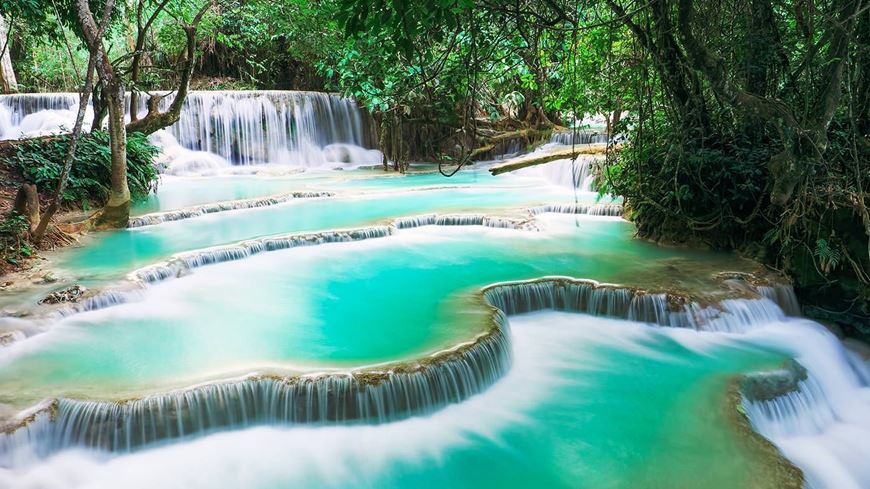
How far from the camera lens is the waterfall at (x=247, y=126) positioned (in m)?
14.7

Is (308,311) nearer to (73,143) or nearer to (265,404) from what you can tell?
(265,404)

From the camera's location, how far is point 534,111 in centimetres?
1802

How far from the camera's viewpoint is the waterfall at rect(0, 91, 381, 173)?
48.3 ft

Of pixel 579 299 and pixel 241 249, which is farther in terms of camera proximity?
pixel 241 249

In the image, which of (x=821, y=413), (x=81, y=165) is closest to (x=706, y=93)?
(x=821, y=413)

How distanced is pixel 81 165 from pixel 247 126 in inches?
318

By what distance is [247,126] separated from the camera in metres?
17.0

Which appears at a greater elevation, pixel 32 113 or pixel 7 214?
pixel 32 113

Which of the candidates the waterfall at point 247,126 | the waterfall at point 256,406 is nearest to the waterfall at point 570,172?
the waterfall at point 247,126

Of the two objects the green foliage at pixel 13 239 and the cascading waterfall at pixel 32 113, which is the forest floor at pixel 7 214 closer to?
the green foliage at pixel 13 239

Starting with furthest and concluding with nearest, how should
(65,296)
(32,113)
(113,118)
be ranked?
1. (32,113)
2. (113,118)
3. (65,296)

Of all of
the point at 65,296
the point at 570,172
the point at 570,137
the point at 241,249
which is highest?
the point at 570,137

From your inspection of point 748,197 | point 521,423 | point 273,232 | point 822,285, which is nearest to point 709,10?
point 748,197

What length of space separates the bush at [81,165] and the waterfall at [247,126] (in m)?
5.41
